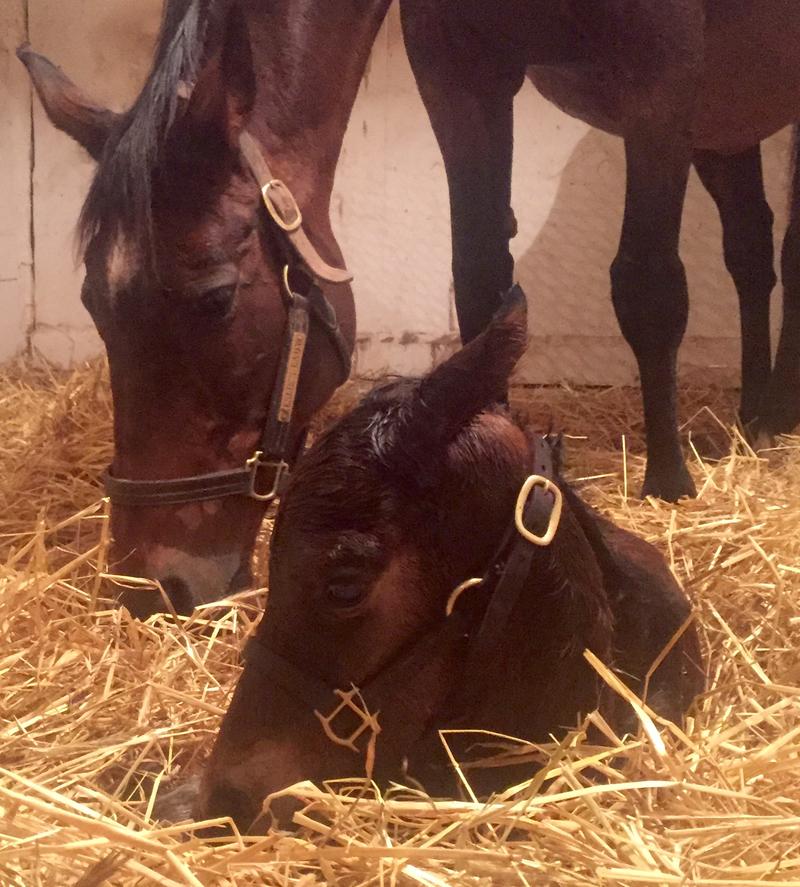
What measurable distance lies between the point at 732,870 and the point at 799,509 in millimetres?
1027

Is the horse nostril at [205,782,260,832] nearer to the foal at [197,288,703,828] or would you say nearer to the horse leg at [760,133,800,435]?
the foal at [197,288,703,828]

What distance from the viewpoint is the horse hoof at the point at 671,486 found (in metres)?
1.75

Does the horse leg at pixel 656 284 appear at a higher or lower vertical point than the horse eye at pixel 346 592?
higher

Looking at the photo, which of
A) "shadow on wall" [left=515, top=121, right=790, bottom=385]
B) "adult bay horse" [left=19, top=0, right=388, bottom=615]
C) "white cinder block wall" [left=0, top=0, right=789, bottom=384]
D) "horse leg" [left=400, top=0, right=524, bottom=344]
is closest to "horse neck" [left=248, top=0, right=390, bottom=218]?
"adult bay horse" [left=19, top=0, right=388, bottom=615]

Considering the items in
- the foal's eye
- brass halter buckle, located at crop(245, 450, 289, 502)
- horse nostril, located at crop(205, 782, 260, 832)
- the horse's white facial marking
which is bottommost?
horse nostril, located at crop(205, 782, 260, 832)

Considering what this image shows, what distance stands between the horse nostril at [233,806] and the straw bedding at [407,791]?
0.10 feet

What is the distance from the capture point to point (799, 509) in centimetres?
156

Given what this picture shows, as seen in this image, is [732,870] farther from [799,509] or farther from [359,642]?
[799,509]

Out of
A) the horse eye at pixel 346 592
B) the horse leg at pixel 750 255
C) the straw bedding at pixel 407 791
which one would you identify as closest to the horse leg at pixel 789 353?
the horse leg at pixel 750 255

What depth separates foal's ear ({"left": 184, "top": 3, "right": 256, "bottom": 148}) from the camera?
128cm

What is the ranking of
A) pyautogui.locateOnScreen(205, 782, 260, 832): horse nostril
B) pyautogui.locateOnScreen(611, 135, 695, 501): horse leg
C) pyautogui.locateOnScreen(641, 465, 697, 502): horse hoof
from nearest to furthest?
1. pyautogui.locateOnScreen(205, 782, 260, 832): horse nostril
2. pyautogui.locateOnScreen(611, 135, 695, 501): horse leg
3. pyautogui.locateOnScreen(641, 465, 697, 502): horse hoof

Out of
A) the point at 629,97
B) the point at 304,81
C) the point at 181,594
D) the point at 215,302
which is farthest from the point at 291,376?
the point at 629,97

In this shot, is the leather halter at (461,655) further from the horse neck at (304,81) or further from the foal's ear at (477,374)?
the horse neck at (304,81)

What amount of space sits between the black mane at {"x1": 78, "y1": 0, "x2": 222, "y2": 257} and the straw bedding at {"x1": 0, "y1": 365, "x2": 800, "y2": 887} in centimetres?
52
